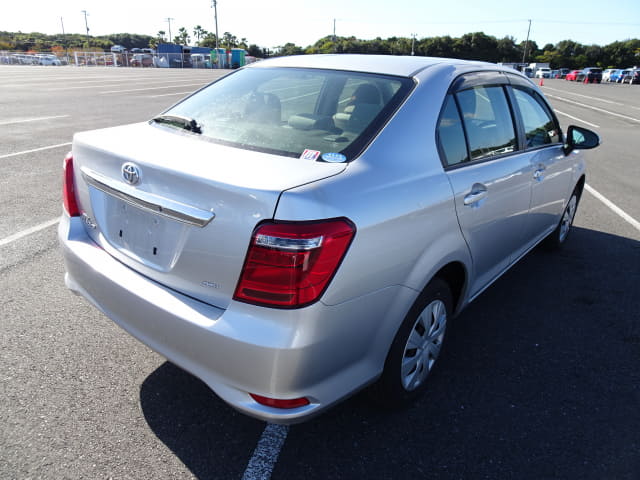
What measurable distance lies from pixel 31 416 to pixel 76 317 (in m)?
1.00

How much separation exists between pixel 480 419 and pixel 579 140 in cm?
280

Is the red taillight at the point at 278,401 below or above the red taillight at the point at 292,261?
below

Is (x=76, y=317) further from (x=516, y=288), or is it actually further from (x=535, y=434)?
(x=516, y=288)

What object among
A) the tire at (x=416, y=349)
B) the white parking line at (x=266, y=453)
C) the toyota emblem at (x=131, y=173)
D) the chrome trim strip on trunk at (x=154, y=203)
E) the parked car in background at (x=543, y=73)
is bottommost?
the parked car in background at (x=543, y=73)

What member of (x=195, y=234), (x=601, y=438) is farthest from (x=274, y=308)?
(x=601, y=438)

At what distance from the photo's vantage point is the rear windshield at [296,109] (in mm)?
2359

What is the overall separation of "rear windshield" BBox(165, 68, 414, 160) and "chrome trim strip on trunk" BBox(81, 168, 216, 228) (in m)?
0.51

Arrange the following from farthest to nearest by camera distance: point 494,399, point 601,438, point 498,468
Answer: point 494,399
point 601,438
point 498,468

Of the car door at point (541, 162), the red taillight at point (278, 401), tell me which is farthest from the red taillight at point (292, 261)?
the car door at point (541, 162)

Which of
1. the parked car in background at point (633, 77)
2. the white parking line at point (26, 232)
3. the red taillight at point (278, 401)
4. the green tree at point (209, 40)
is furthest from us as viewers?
the green tree at point (209, 40)

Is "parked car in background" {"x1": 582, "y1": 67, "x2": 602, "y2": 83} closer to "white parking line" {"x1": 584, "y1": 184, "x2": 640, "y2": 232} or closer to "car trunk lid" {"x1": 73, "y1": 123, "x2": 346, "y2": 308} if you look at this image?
"white parking line" {"x1": 584, "y1": 184, "x2": 640, "y2": 232}

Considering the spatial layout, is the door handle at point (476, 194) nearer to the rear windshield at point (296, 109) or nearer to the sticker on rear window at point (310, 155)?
the rear windshield at point (296, 109)

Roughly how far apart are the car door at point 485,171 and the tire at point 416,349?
1.20 feet

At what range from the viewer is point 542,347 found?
10.9 feet
